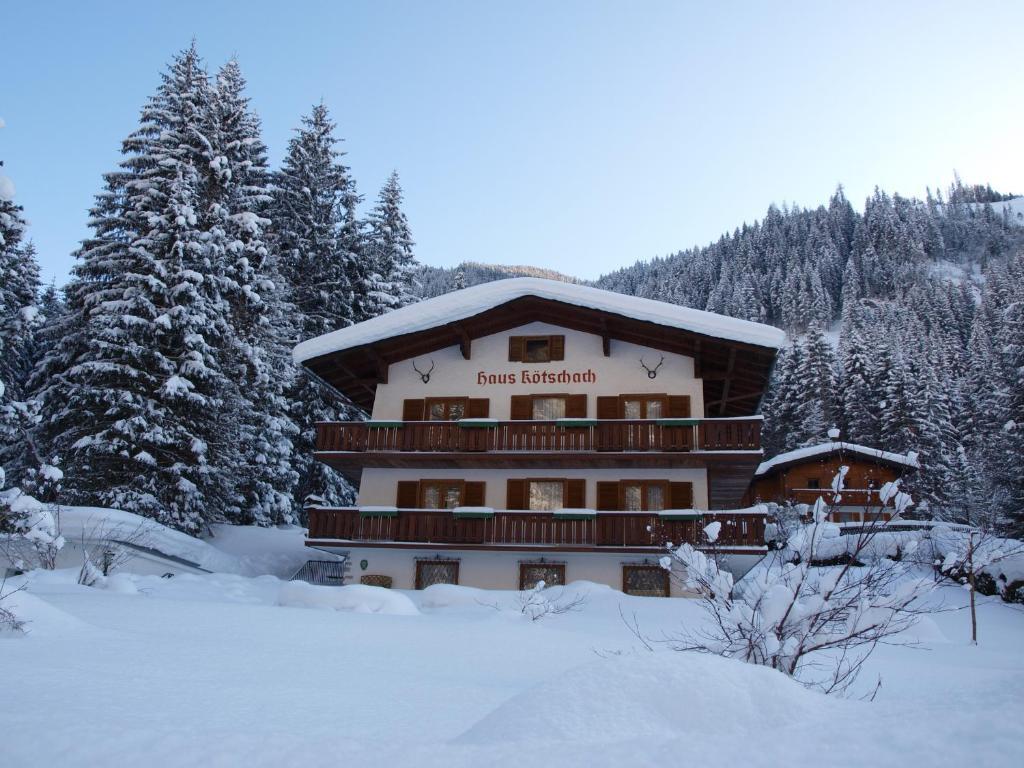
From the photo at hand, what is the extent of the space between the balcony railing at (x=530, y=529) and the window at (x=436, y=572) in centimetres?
112

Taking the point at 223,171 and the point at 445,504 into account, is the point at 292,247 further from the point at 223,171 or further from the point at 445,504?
the point at 445,504

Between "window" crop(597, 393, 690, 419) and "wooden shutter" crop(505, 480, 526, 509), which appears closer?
"wooden shutter" crop(505, 480, 526, 509)

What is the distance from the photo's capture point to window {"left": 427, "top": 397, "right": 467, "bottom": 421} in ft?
77.5

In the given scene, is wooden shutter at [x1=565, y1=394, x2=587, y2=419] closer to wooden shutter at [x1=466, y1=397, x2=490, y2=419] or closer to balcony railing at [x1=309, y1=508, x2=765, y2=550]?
wooden shutter at [x1=466, y1=397, x2=490, y2=419]

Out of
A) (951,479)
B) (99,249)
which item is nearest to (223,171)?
(99,249)

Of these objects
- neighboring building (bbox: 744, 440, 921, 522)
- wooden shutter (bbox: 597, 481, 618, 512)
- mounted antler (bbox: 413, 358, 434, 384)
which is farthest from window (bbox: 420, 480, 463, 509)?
neighboring building (bbox: 744, 440, 921, 522)

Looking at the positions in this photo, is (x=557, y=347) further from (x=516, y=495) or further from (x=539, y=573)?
(x=539, y=573)

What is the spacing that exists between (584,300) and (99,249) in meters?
17.5

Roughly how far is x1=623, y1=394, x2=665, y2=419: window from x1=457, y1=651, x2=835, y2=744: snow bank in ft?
60.9

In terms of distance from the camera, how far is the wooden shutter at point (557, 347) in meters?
23.5

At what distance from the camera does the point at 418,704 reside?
15.7 feet

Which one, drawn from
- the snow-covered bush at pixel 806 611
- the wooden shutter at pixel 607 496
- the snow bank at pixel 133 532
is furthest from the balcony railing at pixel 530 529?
the snow-covered bush at pixel 806 611

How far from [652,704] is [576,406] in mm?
18915

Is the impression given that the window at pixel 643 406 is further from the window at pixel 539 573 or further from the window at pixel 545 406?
the window at pixel 539 573
